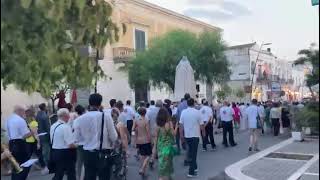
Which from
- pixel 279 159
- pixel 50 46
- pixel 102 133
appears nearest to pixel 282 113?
pixel 279 159

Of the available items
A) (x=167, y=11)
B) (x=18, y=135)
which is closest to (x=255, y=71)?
(x=167, y=11)

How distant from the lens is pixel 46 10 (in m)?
2.84

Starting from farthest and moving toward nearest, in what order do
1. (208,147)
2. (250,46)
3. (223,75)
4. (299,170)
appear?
(250,46) < (223,75) < (208,147) < (299,170)

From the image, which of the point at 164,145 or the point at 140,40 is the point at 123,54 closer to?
the point at 140,40

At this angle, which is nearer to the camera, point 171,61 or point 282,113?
point 282,113

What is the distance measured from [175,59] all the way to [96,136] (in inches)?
1155

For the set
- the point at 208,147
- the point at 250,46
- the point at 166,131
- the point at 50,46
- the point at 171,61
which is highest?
the point at 250,46

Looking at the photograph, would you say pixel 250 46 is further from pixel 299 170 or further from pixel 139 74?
pixel 299 170

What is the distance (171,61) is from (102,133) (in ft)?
96.6

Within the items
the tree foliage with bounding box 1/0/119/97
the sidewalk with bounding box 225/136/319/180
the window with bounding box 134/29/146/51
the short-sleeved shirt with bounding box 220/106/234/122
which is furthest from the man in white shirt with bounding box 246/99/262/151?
the window with bounding box 134/29/146/51

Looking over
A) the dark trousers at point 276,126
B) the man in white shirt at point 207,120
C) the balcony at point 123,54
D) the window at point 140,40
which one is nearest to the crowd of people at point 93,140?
the man in white shirt at point 207,120

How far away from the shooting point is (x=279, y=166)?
40.2 ft

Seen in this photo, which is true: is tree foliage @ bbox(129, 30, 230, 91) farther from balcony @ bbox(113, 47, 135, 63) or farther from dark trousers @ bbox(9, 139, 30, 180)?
dark trousers @ bbox(9, 139, 30, 180)

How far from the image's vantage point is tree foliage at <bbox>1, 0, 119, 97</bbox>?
9.05ft
